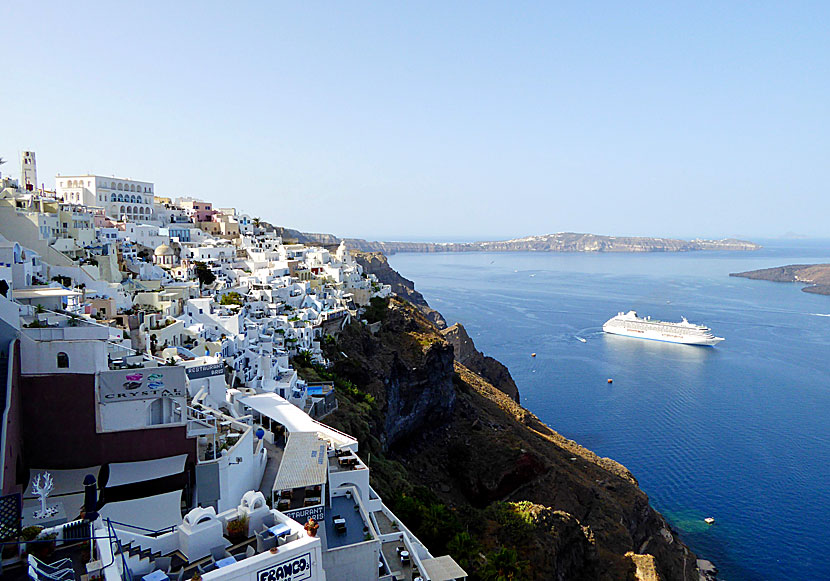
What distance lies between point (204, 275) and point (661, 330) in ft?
182

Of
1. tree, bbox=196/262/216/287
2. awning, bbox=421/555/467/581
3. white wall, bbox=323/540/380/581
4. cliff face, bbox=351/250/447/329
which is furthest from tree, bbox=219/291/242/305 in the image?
cliff face, bbox=351/250/447/329

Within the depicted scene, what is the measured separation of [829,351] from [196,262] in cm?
6111

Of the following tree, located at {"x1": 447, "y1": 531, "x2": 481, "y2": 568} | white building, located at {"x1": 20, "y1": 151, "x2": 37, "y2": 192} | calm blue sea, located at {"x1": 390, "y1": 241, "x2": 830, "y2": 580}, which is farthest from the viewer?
white building, located at {"x1": 20, "y1": 151, "x2": 37, "y2": 192}

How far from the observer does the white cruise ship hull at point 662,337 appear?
62031 millimetres

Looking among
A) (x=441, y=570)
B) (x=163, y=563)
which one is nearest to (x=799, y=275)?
(x=441, y=570)

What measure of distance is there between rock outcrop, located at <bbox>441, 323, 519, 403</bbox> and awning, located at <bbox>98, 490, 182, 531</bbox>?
33.4 metres

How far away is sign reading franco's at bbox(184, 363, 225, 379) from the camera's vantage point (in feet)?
47.9

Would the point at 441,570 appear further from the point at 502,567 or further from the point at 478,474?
the point at 478,474

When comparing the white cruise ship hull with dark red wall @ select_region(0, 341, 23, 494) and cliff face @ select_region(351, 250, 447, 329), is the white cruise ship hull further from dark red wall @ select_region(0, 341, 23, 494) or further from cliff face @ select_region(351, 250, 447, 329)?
dark red wall @ select_region(0, 341, 23, 494)

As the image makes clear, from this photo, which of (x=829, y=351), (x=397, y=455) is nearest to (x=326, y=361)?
(x=397, y=455)

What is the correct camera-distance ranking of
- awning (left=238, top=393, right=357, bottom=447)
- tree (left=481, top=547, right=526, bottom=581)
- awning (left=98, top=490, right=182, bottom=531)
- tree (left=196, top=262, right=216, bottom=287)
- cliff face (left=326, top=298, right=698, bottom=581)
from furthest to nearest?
1. tree (left=196, top=262, right=216, bottom=287)
2. cliff face (left=326, top=298, right=698, bottom=581)
3. tree (left=481, top=547, right=526, bottom=581)
4. awning (left=238, top=393, right=357, bottom=447)
5. awning (left=98, top=490, right=182, bottom=531)

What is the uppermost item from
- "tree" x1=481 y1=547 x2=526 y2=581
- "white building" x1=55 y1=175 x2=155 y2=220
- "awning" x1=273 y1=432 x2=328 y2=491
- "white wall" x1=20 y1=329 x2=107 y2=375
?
"white building" x1=55 y1=175 x2=155 y2=220

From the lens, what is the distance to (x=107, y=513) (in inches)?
369

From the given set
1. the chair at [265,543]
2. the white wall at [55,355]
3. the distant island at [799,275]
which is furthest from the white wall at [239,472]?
the distant island at [799,275]
